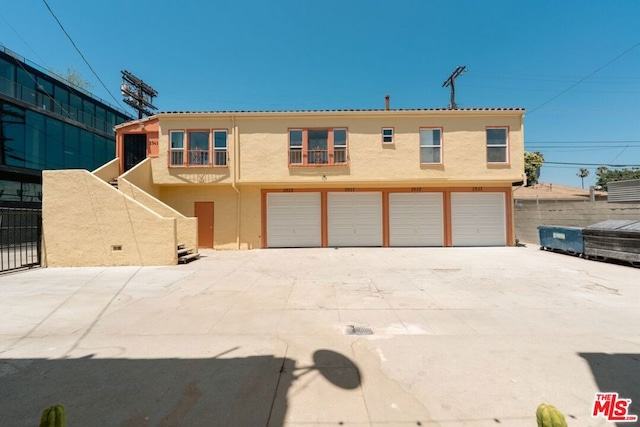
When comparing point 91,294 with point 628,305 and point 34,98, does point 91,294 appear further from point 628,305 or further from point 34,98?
point 34,98

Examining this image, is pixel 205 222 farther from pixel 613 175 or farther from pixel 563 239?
pixel 613 175

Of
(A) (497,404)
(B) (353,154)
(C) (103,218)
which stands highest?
(B) (353,154)

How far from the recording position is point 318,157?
44.9ft

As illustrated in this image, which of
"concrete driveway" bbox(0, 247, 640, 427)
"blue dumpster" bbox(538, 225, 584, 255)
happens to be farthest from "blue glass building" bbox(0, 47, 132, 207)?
"blue dumpster" bbox(538, 225, 584, 255)

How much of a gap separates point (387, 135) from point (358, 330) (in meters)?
11.1

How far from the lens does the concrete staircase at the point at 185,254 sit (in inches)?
399

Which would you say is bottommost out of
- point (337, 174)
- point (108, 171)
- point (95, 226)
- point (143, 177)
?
point (95, 226)

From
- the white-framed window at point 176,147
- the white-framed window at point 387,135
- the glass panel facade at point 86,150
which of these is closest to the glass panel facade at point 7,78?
the glass panel facade at point 86,150

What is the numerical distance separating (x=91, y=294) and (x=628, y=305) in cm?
1080

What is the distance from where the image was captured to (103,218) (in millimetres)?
9875

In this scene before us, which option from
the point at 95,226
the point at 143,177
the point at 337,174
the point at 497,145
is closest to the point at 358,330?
the point at 337,174

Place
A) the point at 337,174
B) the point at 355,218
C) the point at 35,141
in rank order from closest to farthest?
the point at 337,174, the point at 355,218, the point at 35,141

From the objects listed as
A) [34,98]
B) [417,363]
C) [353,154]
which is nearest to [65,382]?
[417,363]

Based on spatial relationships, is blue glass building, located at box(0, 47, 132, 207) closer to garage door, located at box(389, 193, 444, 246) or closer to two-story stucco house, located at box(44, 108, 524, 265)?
two-story stucco house, located at box(44, 108, 524, 265)
